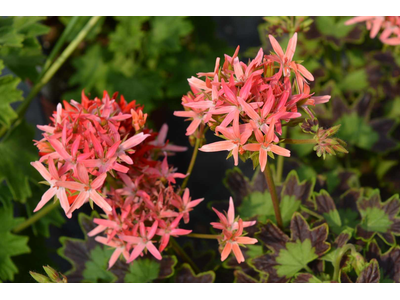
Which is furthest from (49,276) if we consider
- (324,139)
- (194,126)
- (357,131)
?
(357,131)

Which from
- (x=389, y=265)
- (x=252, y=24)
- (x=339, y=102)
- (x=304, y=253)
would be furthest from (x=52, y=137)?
(x=252, y=24)

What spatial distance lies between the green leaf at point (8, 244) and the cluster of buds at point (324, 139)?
0.74 meters

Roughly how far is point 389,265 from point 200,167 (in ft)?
3.42

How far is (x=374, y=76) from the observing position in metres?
1.34

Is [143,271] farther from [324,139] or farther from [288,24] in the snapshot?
[288,24]

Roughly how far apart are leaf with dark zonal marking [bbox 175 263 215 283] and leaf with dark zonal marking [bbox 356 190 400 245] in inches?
11.5

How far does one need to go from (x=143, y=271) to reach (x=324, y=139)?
1.46 ft

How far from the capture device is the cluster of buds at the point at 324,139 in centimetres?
59

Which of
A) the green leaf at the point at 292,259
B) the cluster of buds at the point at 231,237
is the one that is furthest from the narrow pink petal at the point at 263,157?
the green leaf at the point at 292,259

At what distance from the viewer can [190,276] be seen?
82 cm

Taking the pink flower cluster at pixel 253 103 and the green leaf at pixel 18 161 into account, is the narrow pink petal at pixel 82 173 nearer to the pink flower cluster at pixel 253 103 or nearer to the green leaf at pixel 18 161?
the pink flower cluster at pixel 253 103

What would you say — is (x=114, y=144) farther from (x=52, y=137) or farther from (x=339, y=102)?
(x=339, y=102)

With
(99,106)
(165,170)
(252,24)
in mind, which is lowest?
(165,170)

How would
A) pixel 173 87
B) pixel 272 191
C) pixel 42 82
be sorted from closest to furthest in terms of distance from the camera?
pixel 272 191 → pixel 42 82 → pixel 173 87
